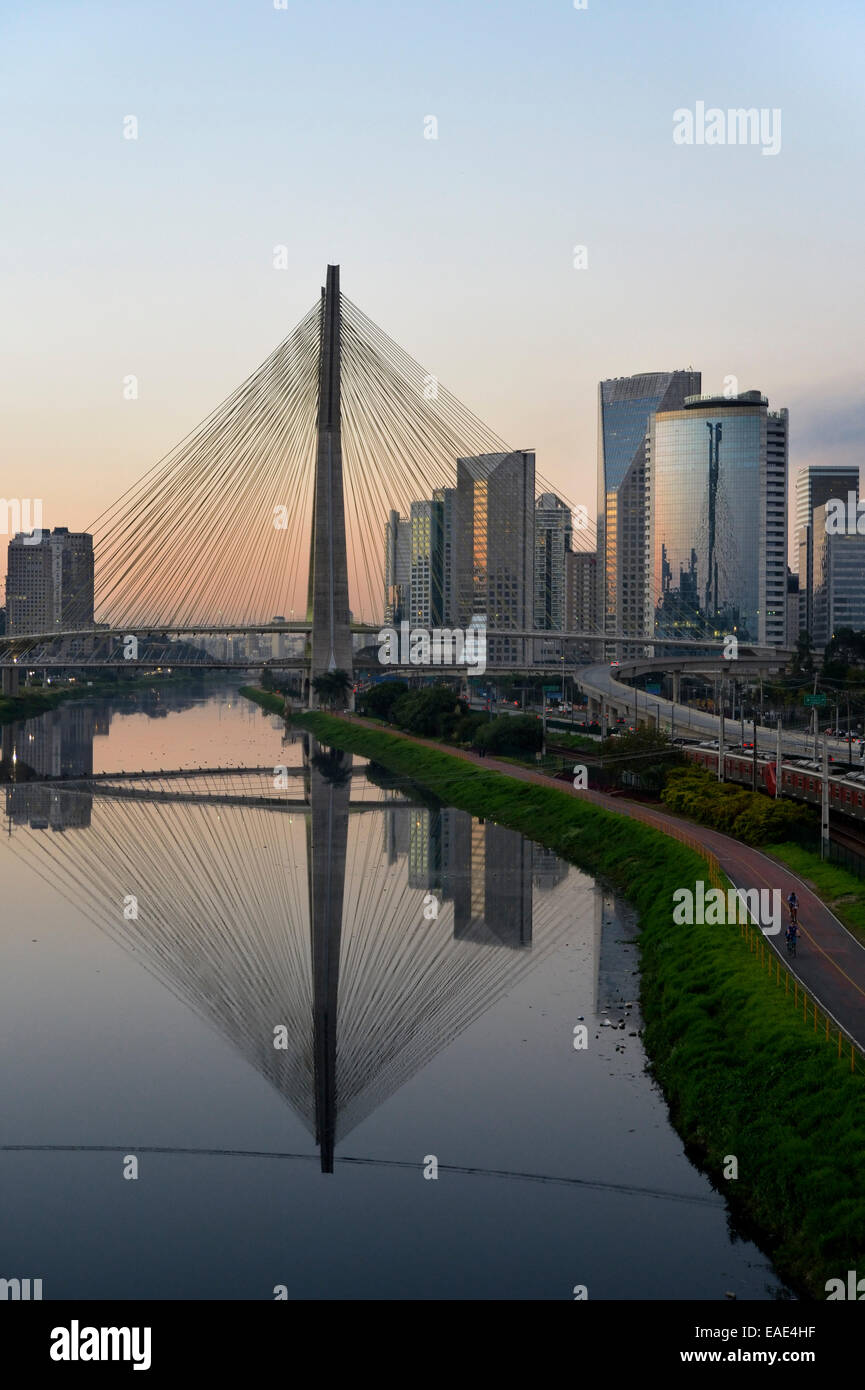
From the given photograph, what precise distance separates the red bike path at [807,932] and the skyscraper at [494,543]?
9756cm

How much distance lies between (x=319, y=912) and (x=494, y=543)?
12244 cm

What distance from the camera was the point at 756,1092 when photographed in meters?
16.9

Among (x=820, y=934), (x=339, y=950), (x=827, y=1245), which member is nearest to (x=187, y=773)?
(x=339, y=950)

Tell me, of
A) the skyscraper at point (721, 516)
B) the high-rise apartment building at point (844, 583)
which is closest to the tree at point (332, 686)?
the skyscraper at point (721, 516)

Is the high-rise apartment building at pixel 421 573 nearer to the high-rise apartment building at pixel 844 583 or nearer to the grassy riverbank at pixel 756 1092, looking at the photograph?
the high-rise apartment building at pixel 844 583

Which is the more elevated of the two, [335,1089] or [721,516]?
[721,516]

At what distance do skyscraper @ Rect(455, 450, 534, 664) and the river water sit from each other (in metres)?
103

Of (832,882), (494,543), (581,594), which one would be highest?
(494,543)

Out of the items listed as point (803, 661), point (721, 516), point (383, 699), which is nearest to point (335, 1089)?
point (383, 699)

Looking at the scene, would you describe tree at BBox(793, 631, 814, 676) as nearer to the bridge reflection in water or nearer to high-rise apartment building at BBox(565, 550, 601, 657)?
the bridge reflection in water

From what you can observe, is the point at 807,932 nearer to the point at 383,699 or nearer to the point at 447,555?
the point at 383,699

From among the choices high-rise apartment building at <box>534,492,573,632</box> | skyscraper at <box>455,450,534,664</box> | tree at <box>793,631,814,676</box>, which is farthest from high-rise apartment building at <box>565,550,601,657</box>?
tree at <box>793,631,814,676</box>

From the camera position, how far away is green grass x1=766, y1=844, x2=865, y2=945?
24094mm

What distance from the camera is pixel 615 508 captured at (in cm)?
18900
